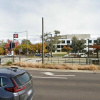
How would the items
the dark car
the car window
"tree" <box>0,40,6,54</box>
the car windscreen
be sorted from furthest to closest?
"tree" <box>0,40,6,54</box>
the car windscreen
the car window
the dark car

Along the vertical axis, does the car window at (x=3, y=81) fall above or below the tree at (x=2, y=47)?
below

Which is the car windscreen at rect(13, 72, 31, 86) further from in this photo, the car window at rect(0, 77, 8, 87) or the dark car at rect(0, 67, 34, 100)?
the car window at rect(0, 77, 8, 87)

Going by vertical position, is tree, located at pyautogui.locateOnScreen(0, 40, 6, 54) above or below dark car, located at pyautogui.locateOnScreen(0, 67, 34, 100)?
above

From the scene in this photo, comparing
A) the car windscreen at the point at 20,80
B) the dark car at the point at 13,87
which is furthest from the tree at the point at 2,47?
the dark car at the point at 13,87

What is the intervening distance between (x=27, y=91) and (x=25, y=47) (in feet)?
206

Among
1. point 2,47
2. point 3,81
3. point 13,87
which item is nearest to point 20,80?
point 13,87

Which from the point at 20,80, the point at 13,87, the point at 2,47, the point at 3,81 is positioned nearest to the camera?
the point at 13,87

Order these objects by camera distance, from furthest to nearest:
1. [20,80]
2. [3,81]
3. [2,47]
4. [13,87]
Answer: [2,47] → [20,80] → [3,81] → [13,87]

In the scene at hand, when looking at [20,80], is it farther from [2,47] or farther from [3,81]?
[2,47]

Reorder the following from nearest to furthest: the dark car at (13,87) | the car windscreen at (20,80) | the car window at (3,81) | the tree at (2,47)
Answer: the dark car at (13,87), the car window at (3,81), the car windscreen at (20,80), the tree at (2,47)

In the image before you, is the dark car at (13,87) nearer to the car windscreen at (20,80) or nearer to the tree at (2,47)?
the car windscreen at (20,80)

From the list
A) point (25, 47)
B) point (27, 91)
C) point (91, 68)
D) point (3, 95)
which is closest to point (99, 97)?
point (27, 91)

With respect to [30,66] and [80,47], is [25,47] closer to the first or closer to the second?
[80,47]

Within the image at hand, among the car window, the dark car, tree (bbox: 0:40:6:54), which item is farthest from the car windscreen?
tree (bbox: 0:40:6:54)
